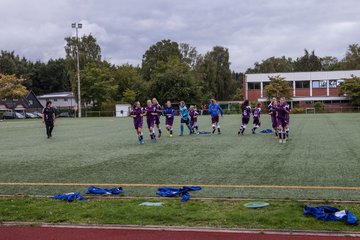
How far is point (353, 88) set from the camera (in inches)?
2640

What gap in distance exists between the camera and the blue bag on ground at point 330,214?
238 inches

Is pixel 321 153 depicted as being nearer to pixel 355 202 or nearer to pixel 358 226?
pixel 355 202

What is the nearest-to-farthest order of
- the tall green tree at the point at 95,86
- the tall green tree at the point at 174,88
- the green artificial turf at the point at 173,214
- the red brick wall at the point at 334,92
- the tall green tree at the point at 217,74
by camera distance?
the green artificial turf at the point at 173,214, the tall green tree at the point at 174,88, the tall green tree at the point at 95,86, the red brick wall at the point at 334,92, the tall green tree at the point at 217,74

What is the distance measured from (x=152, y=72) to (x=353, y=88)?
135 ft

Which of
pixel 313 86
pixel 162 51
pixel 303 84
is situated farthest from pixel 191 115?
pixel 162 51

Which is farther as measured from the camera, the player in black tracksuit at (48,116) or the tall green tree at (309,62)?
the tall green tree at (309,62)

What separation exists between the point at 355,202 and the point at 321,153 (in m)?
6.65

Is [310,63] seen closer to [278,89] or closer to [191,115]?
[278,89]

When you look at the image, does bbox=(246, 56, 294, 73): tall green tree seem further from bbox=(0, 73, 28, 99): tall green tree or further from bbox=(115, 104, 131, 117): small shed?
bbox=(0, 73, 28, 99): tall green tree

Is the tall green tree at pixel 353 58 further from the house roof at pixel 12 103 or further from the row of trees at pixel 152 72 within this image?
the house roof at pixel 12 103

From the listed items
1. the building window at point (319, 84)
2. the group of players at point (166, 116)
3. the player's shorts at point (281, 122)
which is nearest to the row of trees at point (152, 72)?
the building window at point (319, 84)

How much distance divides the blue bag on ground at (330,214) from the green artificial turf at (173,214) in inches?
3.9

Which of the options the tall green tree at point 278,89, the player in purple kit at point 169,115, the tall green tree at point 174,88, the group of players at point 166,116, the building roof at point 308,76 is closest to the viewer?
the group of players at point 166,116

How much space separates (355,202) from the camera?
7.17 m
